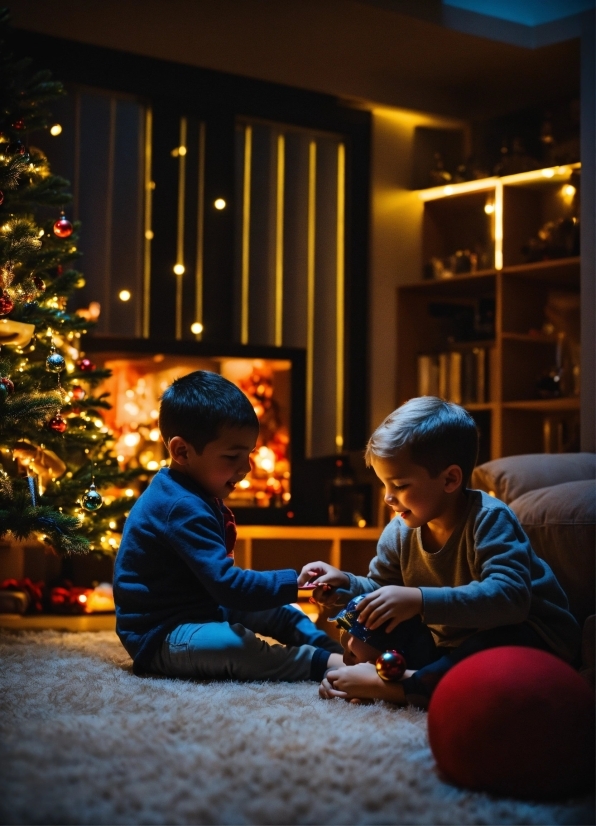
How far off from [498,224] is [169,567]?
2390 millimetres

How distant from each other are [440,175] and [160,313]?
Result: 1.38 metres

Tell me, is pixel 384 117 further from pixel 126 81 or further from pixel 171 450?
pixel 171 450

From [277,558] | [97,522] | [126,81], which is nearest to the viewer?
[97,522]

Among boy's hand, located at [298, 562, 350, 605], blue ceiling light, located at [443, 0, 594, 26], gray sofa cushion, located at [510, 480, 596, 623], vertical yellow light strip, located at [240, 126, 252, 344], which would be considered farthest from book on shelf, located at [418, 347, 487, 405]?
boy's hand, located at [298, 562, 350, 605]

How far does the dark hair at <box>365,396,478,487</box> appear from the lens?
1738 millimetres

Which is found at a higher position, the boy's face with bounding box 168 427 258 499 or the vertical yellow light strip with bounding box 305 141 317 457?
the vertical yellow light strip with bounding box 305 141 317 457

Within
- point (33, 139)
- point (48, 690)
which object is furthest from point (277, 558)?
point (33, 139)

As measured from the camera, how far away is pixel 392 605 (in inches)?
61.7

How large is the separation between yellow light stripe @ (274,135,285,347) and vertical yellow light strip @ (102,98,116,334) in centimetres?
72

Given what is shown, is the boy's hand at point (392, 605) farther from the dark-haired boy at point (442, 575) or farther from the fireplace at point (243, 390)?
the fireplace at point (243, 390)

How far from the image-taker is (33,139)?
11.4 feet

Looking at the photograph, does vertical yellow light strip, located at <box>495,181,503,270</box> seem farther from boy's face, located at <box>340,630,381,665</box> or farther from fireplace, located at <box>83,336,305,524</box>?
boy's face, located at <box>340,630,381,665</box>

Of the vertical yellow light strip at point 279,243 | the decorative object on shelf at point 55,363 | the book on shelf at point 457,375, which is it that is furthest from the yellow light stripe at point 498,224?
the decorative object on shelf at point 55,363

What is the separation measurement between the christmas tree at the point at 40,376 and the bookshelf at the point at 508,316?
1631 mm
